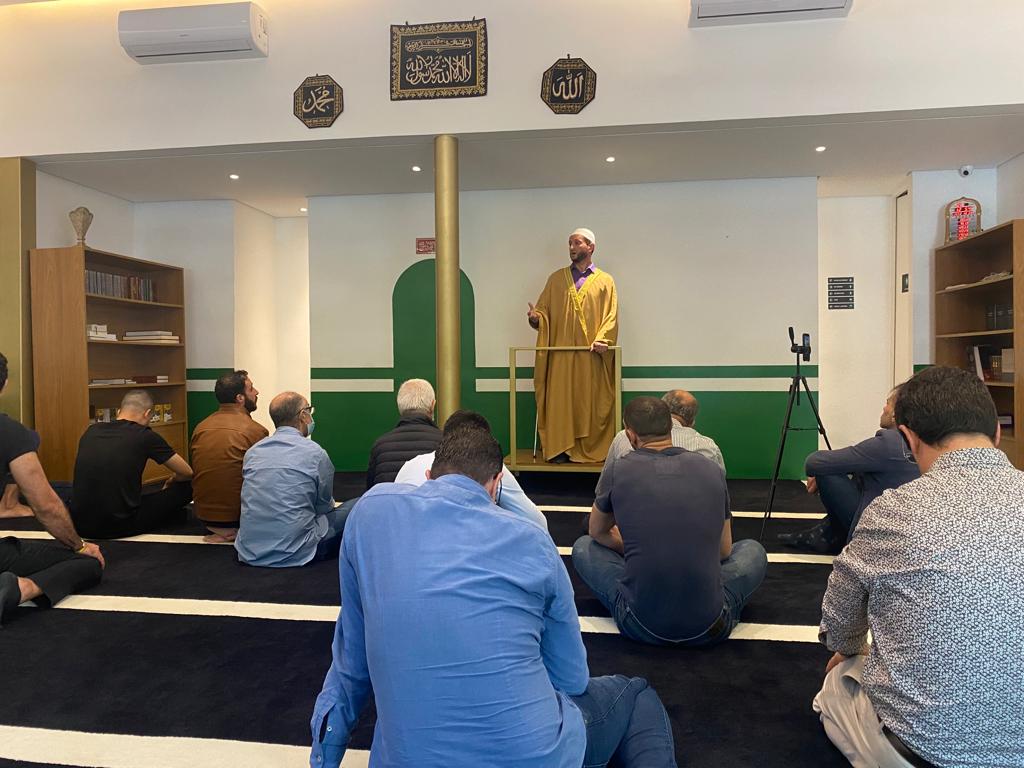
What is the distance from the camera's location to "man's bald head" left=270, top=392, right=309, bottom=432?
353 centimetres

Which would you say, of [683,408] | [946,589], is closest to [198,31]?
[683,408]

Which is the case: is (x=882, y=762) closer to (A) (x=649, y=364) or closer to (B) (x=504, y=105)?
(B) (x=504, y=105)

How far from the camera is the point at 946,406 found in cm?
144

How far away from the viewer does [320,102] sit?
4.84 meters

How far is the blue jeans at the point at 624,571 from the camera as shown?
2459 millimetres

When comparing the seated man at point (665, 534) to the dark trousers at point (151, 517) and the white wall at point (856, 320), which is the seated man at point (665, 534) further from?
the white wall at point (856, 320)

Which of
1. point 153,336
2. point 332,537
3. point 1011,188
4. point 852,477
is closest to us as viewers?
point 852,477

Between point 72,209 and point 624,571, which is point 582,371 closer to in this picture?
point 624,571

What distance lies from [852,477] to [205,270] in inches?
230

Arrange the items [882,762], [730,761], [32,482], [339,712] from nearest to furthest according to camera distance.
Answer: [339,712] < [882,762] < [730,761] < [32,482]

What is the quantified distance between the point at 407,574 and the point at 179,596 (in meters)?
2.35

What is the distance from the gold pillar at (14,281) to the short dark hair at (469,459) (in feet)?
17.0

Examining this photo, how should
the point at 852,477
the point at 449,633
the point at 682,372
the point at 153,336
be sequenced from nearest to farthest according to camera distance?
1. the point at 449,633
2. the point at 852,477
3. the point at 682,372
4. the point at 153,336

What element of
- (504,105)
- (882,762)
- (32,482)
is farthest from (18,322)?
(882,762)
